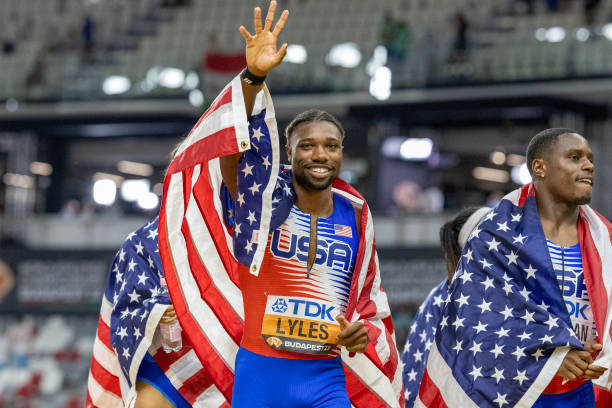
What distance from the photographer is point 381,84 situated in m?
17.9

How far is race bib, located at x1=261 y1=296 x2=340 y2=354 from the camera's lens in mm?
4395

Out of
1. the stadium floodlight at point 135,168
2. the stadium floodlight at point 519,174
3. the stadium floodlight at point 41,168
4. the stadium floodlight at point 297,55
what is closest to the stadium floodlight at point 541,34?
the stadium floodlight at point 519,174

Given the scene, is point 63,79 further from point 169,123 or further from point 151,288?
point 151,288

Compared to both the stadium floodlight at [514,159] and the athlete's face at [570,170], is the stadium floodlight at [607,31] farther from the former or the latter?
the athlete's face at [570,170]

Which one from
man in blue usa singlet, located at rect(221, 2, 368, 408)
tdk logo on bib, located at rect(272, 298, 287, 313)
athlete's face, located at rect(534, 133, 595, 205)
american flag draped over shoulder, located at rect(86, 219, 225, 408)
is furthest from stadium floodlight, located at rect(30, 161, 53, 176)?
athlete's face, located at rect(534, 133, 595, 205)

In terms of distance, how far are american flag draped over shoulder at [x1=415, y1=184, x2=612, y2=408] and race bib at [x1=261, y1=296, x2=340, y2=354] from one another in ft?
2.11

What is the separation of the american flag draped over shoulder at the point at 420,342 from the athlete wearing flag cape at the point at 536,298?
1.09 m

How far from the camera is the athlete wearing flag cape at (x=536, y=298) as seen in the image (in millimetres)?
4402

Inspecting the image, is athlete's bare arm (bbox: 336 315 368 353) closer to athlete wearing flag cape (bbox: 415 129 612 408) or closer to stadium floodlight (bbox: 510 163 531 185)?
athlete wearing flag cape (bbox: 415 129 612 408)

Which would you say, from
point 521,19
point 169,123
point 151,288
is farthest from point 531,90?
point 151,288

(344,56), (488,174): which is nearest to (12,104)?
(344,56)

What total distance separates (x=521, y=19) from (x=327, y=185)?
1407cm

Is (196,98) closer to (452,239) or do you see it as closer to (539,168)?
(452,239)

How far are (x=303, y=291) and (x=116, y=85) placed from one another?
16.2 m
